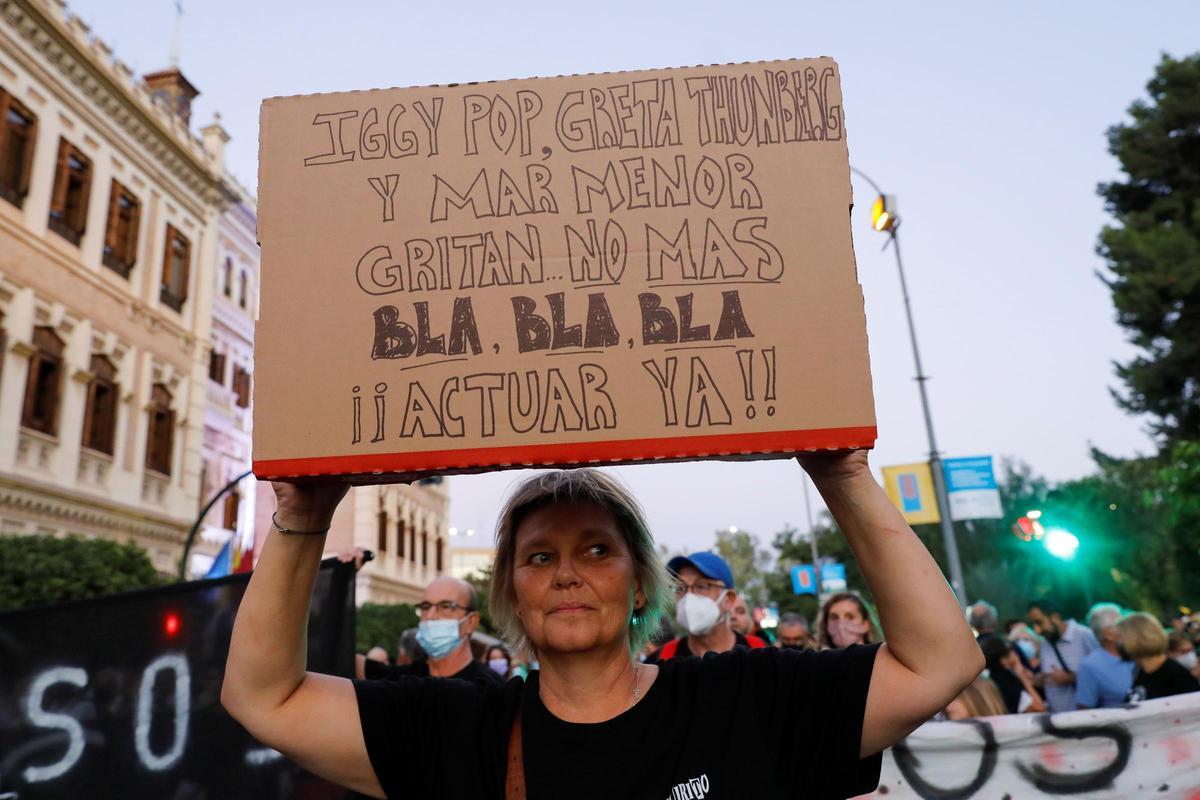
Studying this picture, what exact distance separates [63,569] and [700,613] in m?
12.7

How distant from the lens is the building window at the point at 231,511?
85.9 ft

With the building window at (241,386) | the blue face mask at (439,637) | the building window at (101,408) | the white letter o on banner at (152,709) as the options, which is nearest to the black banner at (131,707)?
the white letter o on banner at (152,709)

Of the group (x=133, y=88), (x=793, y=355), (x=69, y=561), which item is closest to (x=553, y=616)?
(x=793, y=355)

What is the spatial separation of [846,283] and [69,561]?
51.7 ft

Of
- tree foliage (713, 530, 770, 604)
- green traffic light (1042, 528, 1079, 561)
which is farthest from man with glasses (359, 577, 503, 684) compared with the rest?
tree foliage (713, 530, 770, 604)

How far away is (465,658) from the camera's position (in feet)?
17.2

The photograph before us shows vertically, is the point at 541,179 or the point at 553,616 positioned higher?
the point at 541,179

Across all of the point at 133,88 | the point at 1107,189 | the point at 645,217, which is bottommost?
the point at 645,217

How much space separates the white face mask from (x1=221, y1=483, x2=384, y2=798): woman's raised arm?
3.59m

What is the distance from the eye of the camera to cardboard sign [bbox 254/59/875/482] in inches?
71.0

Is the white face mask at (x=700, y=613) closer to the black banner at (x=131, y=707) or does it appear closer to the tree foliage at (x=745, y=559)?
the black banner at (x=131, y=707)

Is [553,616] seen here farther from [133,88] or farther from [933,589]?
[133,88]

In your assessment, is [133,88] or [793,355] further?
[133,88]

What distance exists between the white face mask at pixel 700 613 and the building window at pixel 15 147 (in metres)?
17.5
